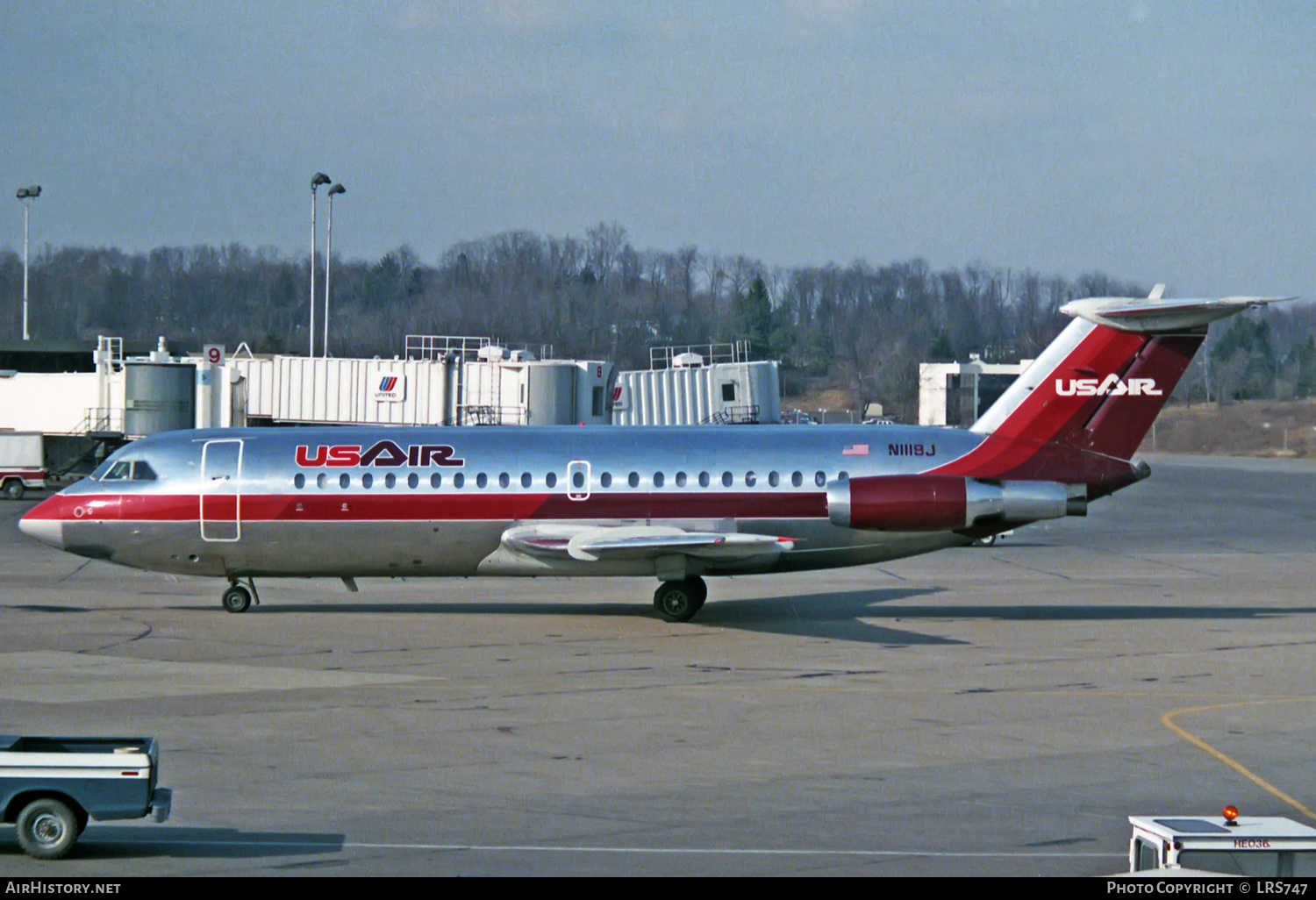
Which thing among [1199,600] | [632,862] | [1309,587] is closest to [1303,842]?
[632,862]

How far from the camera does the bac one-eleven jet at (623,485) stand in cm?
2688

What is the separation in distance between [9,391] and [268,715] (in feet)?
177

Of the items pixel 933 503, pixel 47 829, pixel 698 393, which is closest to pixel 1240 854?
pixel 47 829

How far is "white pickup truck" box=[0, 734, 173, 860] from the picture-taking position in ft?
37.4

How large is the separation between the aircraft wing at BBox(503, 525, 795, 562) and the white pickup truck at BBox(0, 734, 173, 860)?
46.7ft

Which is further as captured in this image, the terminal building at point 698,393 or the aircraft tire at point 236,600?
the terminal building at point 698,393

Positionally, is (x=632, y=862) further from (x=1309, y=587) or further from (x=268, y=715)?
(x=1309, y=587)

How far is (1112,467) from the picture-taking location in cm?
2752

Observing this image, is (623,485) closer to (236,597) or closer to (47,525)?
(236,597)

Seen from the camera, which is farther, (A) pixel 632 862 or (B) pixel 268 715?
(B) pixel 268 715

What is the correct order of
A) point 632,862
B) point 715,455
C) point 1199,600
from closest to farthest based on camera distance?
1. point 632,862
2. point 715,455
3. point 1199,600

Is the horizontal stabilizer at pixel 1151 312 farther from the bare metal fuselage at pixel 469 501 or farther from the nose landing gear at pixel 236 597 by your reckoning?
the nose landing gear at pixel 236 597

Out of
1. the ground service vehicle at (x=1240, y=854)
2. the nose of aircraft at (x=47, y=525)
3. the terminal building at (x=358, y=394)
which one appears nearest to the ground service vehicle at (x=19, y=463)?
the terminal building at (x=358, y=394)

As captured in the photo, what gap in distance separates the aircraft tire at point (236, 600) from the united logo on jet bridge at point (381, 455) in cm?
291
